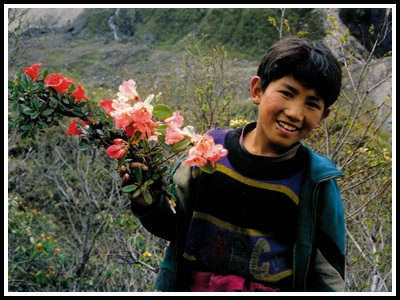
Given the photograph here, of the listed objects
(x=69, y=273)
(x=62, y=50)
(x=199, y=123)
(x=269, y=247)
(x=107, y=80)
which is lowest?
(x=69, y=273)

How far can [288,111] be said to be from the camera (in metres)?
1.22

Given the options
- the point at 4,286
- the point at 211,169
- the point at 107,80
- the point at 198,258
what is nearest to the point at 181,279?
the point at 198,258

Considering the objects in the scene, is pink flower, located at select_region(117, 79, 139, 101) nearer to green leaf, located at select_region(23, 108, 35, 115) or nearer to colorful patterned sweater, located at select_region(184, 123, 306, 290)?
green leaf, located at select_region(23, 108, 35, 115)

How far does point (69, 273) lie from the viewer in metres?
3.87

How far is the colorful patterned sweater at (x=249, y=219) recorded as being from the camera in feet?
4.10

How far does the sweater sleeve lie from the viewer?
1.26 m

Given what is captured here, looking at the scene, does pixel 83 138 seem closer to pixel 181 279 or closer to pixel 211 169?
pixel 211 169

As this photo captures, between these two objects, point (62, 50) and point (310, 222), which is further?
point (62, 50)

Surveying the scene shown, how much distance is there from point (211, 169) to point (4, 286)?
1.05 metres

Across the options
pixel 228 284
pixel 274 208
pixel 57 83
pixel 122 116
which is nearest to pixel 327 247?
pixel 274 208

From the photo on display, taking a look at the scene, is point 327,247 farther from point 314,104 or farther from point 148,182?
point 148,182

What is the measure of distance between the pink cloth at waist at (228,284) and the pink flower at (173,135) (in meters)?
0.49
